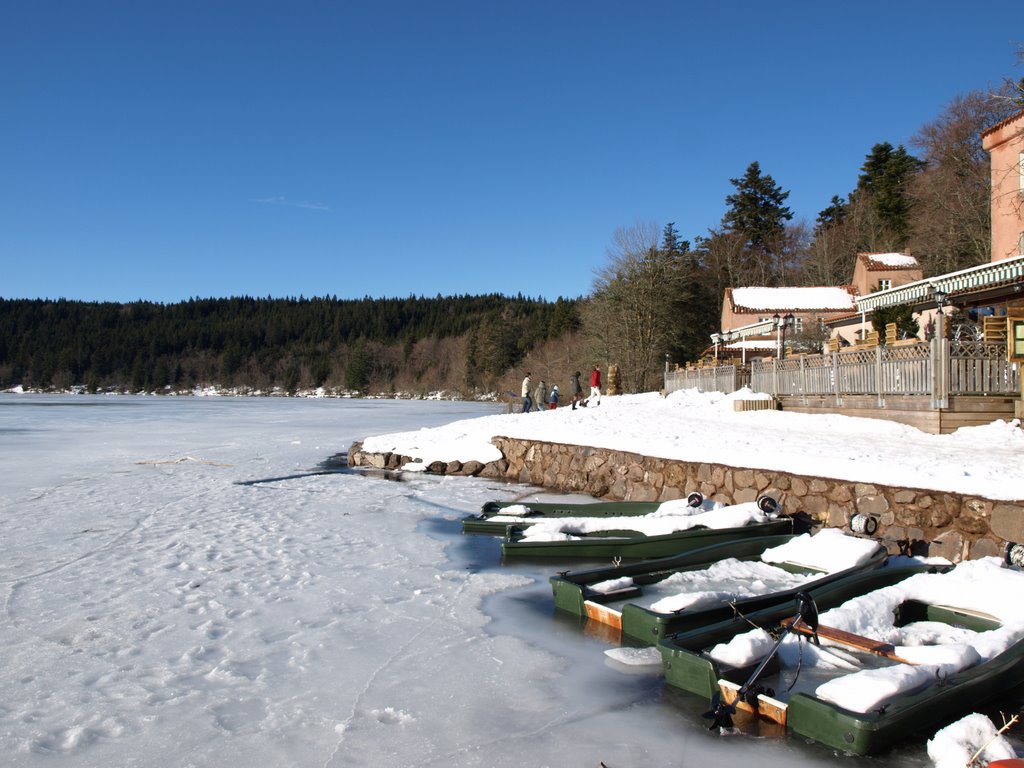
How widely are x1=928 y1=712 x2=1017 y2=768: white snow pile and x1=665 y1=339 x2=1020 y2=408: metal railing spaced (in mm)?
8946

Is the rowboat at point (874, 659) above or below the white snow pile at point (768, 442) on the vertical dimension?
below

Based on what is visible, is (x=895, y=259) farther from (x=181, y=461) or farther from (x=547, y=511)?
(x=181, y=461)

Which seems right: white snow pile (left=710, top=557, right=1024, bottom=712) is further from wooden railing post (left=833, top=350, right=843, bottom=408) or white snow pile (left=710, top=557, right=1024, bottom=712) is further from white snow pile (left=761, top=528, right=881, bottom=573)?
wooden railing post (left=833, top=350, right=843, bottom=408)

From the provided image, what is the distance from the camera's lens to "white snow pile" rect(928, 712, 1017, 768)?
343 centimetres

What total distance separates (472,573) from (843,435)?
7518 millimetres

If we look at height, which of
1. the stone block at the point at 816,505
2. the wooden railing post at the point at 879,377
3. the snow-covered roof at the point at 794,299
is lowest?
the stone block at the point at 816,505

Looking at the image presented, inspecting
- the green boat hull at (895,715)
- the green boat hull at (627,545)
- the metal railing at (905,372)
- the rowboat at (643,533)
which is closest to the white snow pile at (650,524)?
the rowboat at (643,533)

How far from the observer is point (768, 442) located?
37.4 ft

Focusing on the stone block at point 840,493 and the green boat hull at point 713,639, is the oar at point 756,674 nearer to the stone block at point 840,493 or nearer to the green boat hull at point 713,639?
the green boat hull at point 713,639

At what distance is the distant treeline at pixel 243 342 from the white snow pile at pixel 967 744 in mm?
102096

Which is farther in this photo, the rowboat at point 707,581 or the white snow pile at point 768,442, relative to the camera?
the white snow pile at point 768,442

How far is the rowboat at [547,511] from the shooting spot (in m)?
9.31

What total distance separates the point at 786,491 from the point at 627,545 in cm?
301

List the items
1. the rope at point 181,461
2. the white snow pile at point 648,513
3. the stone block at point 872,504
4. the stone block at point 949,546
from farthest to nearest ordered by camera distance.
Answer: the rope at point 181,461
the white snow pile at point 648,513
the stone block at point 872,504
the stone block at point 949,546
